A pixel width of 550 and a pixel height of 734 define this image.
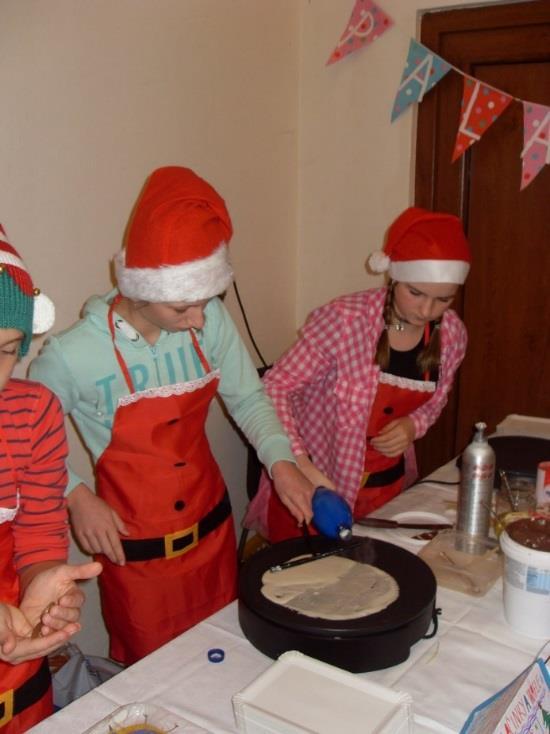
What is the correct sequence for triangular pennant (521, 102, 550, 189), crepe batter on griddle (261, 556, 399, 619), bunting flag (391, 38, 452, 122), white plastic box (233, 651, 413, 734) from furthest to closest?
bunting flag (391, 38, 452, 122)
triangular pennant (521, 102, 550, 189)
crepe batter on griddle (261, 556, 399, 619)
white plastic box (233, 651, 413, 734)

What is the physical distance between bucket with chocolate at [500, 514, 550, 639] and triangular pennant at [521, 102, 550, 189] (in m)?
1.52

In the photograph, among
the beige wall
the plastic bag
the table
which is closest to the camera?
the table

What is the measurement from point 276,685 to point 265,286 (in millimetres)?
1897

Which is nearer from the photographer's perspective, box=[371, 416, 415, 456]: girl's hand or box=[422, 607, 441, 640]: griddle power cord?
box=[422, 607, 441, 640]: griddle power cord

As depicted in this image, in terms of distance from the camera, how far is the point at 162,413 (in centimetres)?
156

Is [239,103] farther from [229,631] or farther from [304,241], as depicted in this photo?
[229,631]

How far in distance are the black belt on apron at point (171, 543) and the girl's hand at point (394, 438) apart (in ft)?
1.46

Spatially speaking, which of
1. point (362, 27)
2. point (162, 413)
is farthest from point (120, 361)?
point (362, 27)

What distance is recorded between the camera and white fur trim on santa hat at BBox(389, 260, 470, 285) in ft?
5.89

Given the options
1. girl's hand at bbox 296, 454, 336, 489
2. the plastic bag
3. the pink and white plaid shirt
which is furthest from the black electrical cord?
the plastic bag

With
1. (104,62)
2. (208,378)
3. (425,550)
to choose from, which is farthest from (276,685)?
(104,62)

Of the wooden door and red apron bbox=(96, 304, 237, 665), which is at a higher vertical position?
the wooden door

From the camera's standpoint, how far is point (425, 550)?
1.38m

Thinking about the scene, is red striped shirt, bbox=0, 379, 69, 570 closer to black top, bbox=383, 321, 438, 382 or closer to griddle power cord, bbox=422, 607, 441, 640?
griddle power cord, bbox=422, 607, 441, 640
